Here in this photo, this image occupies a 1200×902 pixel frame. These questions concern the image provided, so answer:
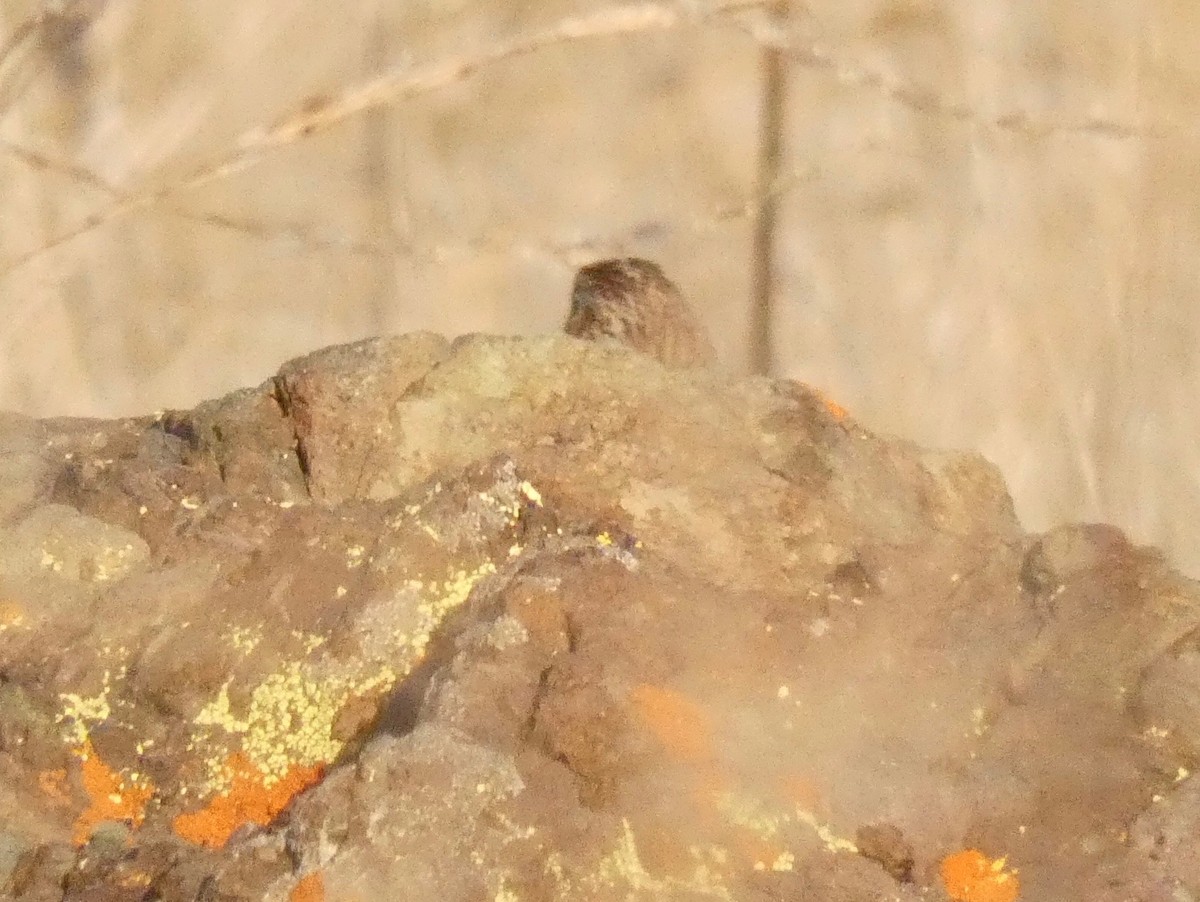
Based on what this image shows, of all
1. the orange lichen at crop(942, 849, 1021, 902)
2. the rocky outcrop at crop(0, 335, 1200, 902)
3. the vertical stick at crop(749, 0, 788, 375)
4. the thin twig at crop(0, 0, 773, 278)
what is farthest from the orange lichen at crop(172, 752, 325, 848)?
the thin twig at crop(0, 0, 773, 278)

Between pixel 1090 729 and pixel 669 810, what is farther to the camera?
pixel 1090 729

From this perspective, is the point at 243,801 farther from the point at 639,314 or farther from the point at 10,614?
the point at 639,314

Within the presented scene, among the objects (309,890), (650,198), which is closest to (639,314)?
(650,198)

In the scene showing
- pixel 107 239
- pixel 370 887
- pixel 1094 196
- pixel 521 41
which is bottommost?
pixel 370 887

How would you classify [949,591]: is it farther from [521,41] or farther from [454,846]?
[521,41]

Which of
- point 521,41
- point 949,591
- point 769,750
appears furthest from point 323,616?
point 521,41

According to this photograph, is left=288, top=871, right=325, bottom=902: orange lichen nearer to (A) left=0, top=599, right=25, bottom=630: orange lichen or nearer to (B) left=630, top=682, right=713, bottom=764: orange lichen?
(B) left=630, top=682, right=713, bottom=764: orange lichen

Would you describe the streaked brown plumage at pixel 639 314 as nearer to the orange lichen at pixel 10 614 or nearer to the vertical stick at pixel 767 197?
the vertical stick at pixel 767 197
